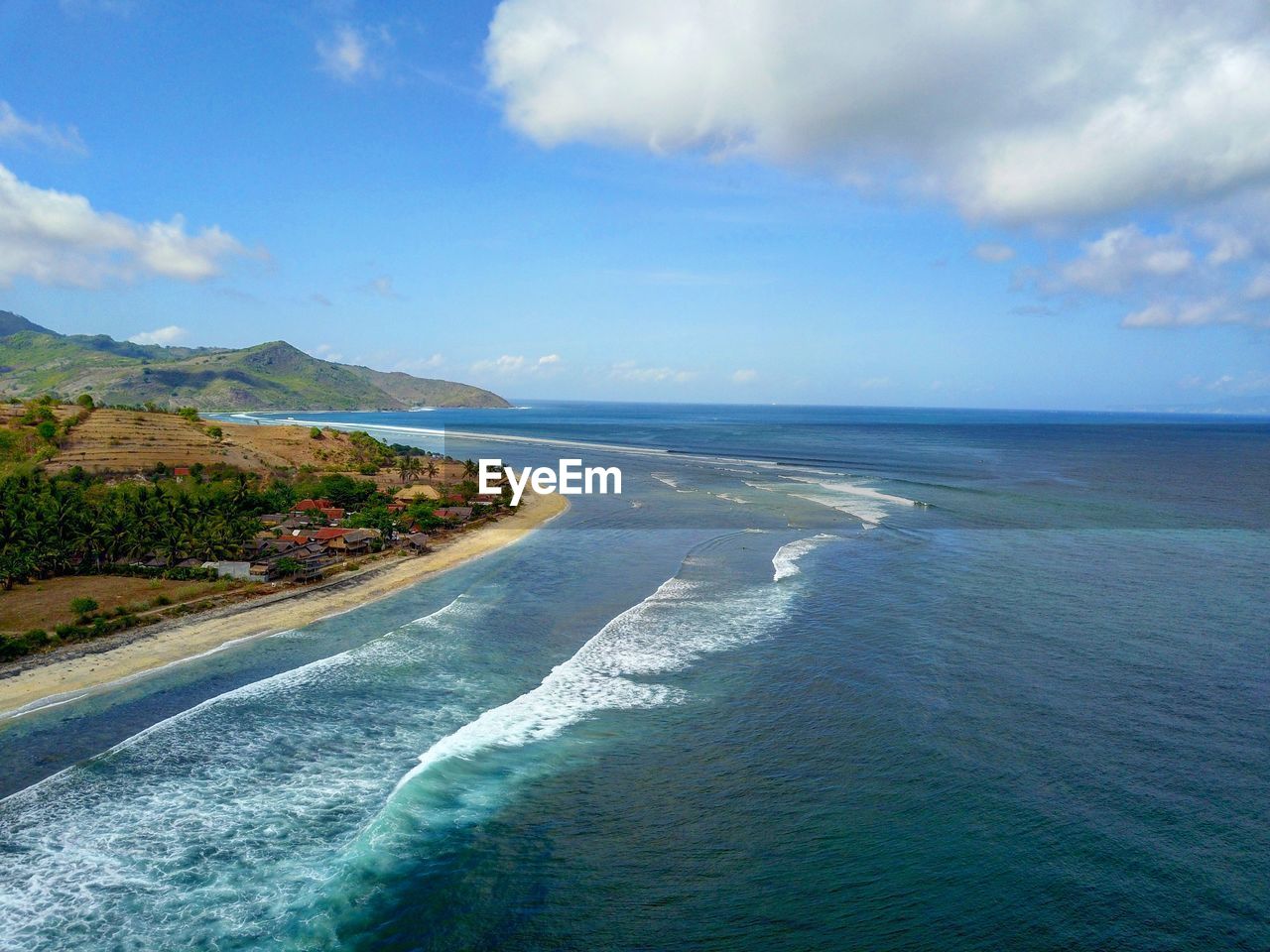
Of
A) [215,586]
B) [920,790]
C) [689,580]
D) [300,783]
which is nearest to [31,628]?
[215,586]

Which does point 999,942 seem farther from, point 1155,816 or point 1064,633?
point 1064,633

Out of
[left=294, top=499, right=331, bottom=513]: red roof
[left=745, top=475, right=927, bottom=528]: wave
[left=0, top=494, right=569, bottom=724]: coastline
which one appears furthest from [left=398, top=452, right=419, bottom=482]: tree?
[left=745, top=475, right=927, bottom=528]: wave

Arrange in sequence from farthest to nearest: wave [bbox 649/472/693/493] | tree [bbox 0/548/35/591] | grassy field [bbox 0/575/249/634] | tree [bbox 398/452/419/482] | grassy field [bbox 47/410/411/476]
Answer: wave [bbox 649/472/693/493], tree [bbox 398/452/419/482], grassy field [bbox 47/410/411/476], tree [bbox 0/548/35/591], grassy field [bbox 0/575/249/634]

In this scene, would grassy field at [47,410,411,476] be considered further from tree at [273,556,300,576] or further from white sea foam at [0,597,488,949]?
white sea foam at [0,597,488,949]

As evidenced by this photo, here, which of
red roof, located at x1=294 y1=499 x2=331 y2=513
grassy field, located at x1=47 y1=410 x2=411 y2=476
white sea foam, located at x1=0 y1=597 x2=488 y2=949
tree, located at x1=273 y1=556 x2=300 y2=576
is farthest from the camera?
grassy field, located at x1=47 y1=410 x2=411 y2=476

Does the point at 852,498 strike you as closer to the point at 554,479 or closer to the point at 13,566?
the point at 554,479

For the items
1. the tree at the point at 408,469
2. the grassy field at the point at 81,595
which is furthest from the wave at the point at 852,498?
the grassy field at the point at 81,595

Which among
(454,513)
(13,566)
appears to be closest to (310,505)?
(454,513)
